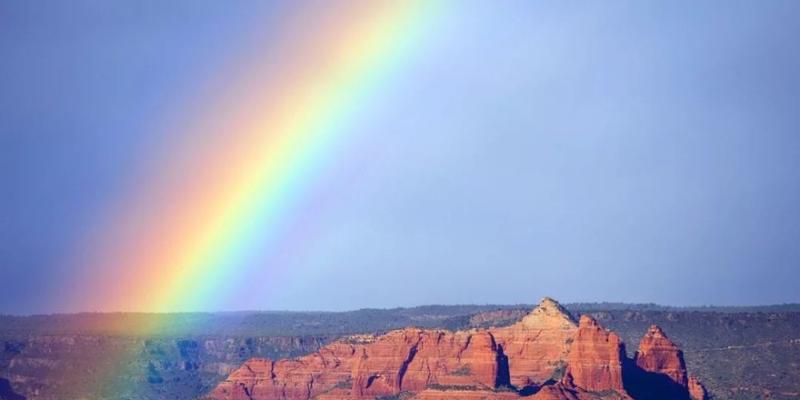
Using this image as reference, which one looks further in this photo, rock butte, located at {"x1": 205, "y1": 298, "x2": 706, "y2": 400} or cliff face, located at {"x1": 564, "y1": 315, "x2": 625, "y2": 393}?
rock butte, located at {"x1": 205, "y1": 298, "x2": 706, "y2": 400}

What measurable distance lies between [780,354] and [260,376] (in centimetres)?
5728

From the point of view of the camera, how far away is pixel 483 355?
14362cm

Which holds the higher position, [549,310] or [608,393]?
[549,310]

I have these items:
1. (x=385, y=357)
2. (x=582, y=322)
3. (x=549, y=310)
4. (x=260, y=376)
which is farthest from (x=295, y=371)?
(x=582, y=322)

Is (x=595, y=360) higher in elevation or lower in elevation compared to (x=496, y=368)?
higher

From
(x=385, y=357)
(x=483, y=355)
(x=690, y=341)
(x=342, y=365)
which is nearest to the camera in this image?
(x=483, y=355)

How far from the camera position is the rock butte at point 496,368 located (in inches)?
5404

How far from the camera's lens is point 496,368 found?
142 m

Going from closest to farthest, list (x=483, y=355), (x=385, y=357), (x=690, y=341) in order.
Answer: (x=483, y=355), (x=385, y=357), (x=690, y=341)

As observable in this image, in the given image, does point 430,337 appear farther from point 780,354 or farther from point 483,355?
point 780,354

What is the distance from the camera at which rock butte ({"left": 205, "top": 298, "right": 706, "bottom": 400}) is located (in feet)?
450

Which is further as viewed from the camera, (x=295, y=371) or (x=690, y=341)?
(x=690, y=341)

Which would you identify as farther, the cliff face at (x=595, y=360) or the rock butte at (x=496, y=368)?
the rock butte at (x=496, y=368)

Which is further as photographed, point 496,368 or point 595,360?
point 496,368
